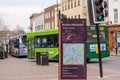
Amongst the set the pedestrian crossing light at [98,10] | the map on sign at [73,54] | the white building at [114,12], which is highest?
the white building at [114,12]

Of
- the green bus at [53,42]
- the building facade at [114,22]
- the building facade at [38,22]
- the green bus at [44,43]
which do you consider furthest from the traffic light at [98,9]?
the building facade at [38,22]

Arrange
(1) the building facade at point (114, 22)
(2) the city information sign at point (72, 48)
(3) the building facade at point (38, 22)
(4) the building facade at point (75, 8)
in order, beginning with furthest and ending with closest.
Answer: (3) the building facade at point (38, 22) → (4) the building facade at point (75, 8) → (1) the building facade at point (114, 22) → (2) the city information sign at point (72, 48)

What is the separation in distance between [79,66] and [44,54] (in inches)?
632

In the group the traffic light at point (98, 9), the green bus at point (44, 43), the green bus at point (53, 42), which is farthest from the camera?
the green bus at point (44, 43)

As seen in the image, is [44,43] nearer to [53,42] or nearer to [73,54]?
[53,42]

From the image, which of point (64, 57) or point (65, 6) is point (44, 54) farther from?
point (65, 6)

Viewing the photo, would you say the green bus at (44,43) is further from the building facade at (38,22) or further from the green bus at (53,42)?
the building facade at (38,22)

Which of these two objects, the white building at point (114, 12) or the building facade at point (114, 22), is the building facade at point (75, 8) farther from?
the building facade at point (114, 22)

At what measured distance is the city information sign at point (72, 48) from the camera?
1609cm

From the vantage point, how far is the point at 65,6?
285 feet

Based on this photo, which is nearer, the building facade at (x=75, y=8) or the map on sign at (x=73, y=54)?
the map on sign at (x=73, y=54)

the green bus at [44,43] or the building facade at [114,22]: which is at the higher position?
the building facade at [114,22]

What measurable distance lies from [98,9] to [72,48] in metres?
3.97

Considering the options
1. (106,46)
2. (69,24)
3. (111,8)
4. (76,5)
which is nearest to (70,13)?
(76,5)
